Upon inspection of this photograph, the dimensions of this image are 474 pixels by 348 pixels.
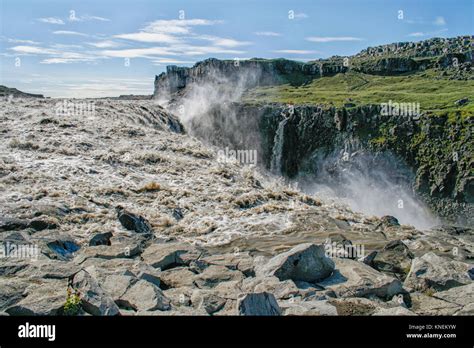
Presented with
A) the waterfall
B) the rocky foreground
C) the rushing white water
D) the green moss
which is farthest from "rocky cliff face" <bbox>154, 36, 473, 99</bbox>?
the rocky foreground

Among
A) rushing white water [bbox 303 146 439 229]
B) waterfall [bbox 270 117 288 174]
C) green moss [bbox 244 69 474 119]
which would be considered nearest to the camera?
rushing white water [bbox 303 146 439 229]

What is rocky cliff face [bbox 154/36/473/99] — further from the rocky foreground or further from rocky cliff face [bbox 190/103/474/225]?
the rocky foreground

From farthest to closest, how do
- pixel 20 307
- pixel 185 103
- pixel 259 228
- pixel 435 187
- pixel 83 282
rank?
pixel 185 103
pixel 435 187
pixel 259 228
pixel 83 282
pixel 20 307

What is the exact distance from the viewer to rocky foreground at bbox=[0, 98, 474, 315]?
949 centimetres

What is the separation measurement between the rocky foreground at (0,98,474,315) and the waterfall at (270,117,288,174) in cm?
1856

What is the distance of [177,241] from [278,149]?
38.6 m

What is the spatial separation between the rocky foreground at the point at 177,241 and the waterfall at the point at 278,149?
60.9ft

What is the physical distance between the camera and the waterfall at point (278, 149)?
180 ft

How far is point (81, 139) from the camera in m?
34.1

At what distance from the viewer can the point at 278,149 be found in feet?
181
